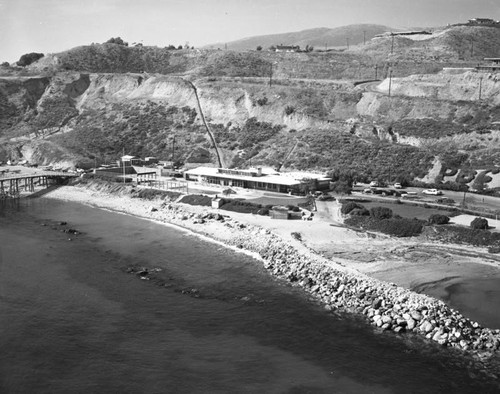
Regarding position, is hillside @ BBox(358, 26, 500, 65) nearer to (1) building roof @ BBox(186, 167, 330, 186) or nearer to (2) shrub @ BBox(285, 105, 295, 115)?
(2) shrub @ BBox(285, 105, 295, 115)

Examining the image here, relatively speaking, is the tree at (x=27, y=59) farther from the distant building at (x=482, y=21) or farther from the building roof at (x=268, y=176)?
the distant building at (x=482, y=21)

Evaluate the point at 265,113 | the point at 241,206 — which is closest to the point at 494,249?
the point at 241,206

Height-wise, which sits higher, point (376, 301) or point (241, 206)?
point (241, 206)

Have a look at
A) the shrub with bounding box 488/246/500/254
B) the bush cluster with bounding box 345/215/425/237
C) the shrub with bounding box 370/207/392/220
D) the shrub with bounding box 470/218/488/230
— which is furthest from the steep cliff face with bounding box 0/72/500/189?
the shrub with bounding box 488/246/500/254

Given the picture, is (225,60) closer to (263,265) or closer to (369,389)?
(263,265)

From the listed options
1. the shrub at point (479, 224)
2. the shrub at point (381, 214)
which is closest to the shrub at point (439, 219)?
the shrub at point (479, 224)

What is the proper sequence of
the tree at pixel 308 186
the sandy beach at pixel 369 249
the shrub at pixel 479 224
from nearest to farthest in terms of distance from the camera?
the sandy beach at pixel 369 249 < the shrub at pixel 479 224 < the tree at pixel 308 186

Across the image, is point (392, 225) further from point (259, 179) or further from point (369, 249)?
point (259, 179)
